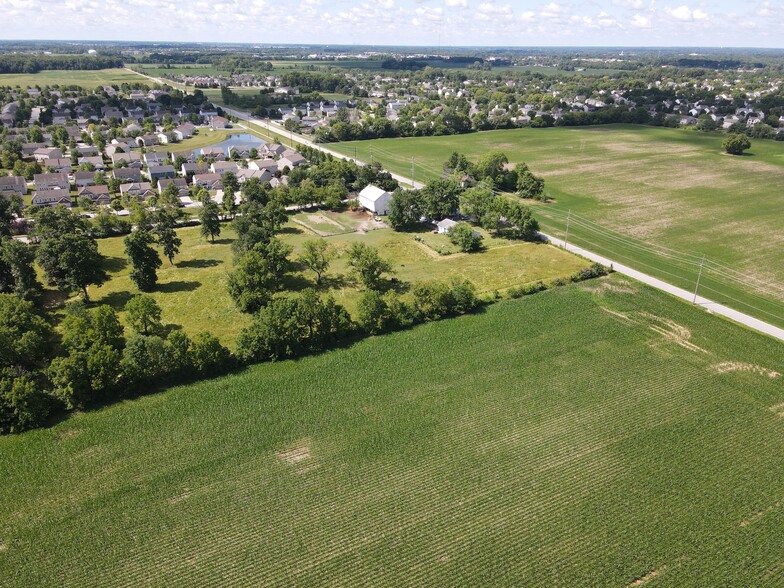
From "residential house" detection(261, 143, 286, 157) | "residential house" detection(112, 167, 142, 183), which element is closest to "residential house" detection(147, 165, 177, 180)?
"residential house" detection(112, 167, 142, 183)

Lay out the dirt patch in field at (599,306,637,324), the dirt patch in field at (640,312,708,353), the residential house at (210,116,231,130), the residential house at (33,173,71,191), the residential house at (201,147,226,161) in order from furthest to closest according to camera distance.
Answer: the residential house at (210,116,231,130) < the residential house at (201,147,226,161) < the residential house at (33,173,71,191) < the dirt patch in field at (599,306,637,324) < the dirt patch in field at (640,312,708,353)

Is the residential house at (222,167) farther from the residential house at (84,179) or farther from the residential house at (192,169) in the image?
the residential house at (84,179)

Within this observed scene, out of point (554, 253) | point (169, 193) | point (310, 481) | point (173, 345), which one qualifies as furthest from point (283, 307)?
point (169, 193)

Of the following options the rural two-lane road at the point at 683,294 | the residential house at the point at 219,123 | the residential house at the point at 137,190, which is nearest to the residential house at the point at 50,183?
the residential house at the point at 137,190

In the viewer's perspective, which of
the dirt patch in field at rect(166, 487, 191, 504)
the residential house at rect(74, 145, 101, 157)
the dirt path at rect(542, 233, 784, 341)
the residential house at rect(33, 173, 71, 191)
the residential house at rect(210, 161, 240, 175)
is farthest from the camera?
the residential house at rect(74, 145, 101, 157)

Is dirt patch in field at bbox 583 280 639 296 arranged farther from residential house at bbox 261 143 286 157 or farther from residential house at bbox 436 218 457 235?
residential house at bbox 261 143 286 157

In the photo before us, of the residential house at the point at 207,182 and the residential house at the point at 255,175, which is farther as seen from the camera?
the residential house at the point at 255,175
